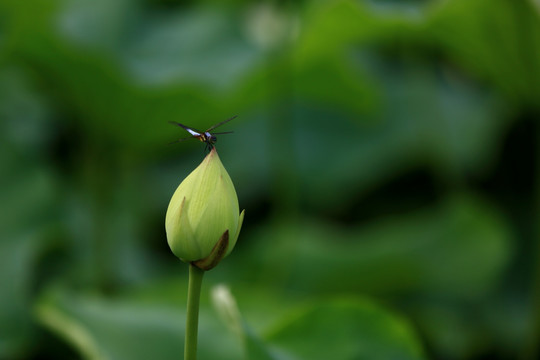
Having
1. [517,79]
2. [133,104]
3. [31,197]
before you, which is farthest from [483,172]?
[31,197]

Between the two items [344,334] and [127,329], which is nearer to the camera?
[344,334]

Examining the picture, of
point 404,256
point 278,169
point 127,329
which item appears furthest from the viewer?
point 278,169

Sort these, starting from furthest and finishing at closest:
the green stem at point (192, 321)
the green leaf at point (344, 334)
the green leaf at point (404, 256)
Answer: the green leaf at point (404, 256), the green leaf at point (344, 334), the green stem at point (192, 321)

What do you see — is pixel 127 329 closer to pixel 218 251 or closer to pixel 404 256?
pixel 218 251

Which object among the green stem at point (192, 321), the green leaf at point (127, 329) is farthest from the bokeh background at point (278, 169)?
the green stem at point (192, 321)

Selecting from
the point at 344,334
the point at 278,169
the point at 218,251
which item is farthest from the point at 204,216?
the point at 278,169

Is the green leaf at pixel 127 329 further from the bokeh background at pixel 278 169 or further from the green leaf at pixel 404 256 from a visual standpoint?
the green leaf at pixel 404 256

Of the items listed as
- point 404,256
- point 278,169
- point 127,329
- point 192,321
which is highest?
point 278,169

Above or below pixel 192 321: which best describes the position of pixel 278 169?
above
